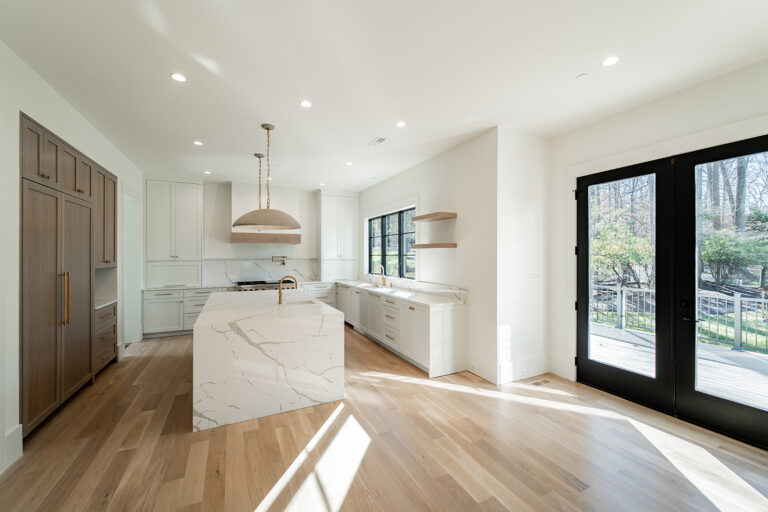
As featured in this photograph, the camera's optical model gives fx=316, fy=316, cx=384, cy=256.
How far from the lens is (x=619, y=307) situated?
10.2 ft

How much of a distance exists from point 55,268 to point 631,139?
17.0 feet

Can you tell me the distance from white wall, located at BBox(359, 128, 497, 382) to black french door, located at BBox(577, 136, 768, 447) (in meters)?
0.95

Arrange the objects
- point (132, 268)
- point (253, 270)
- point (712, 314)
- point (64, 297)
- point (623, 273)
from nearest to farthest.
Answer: point (712, 314) < point (64, 297) < point (623, 273) < point (132, 268) < point (253, 270)

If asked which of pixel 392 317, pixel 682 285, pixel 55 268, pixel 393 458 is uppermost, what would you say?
pixel 55 268

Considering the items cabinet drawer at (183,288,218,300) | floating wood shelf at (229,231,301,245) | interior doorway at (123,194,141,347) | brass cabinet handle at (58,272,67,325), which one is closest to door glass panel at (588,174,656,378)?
floating wood shelf at (229,231,301,245)

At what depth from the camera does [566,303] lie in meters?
3.51

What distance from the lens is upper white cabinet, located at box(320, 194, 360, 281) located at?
6.52 m

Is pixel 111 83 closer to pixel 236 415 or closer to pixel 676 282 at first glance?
pixel 236 415

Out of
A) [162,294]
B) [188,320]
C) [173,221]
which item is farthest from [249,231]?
[188,320]

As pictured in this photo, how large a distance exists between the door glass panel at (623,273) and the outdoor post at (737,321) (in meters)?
0.50

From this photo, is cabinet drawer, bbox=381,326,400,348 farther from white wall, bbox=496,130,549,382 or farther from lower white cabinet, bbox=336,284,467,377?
white wall, bbox=496,130,549,382

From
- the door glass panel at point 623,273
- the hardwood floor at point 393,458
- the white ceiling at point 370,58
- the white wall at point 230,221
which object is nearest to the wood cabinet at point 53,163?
the white ceiling at point 370,58

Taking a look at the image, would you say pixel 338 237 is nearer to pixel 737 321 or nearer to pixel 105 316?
pixel 105 316

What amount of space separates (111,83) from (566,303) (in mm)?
4705
